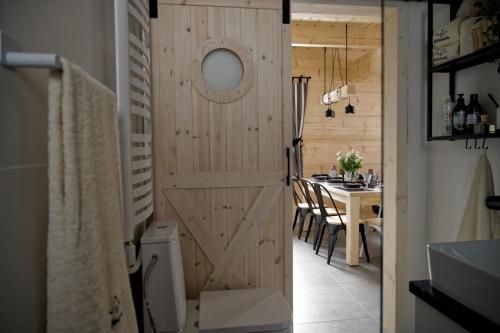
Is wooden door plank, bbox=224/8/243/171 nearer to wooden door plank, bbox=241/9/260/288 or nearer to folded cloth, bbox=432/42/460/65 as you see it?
wooden door plank, bbox=241/9/260/288

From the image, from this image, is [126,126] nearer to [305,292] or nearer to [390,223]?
[390,223]

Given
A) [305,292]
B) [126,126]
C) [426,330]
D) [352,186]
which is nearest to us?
[426,330]

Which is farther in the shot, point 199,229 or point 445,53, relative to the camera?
point 199,229

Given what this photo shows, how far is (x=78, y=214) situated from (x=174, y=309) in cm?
109

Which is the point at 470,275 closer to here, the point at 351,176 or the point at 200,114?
the point at 200,114

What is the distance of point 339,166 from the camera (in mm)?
5039

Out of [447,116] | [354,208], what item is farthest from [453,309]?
[354,208]

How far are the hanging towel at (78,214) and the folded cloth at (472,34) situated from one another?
1708 mm

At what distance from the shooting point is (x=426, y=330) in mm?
1002

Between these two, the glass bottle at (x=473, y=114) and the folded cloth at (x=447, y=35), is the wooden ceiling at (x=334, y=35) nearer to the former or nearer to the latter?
the folded cloth at (x=447, y=35)

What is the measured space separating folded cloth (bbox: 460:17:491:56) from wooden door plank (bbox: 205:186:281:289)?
4.21ft

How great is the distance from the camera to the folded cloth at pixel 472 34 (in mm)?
Result: 1544

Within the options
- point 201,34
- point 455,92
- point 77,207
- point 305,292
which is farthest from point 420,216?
point 77,207

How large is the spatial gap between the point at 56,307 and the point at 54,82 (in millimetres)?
411
